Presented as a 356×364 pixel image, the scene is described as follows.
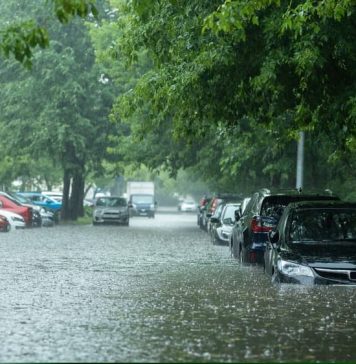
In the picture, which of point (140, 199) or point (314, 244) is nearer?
point (314, 244)

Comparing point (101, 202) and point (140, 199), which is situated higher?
point (140, 199)

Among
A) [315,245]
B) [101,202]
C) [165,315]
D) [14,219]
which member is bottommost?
[165,315]

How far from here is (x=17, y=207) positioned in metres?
46.9

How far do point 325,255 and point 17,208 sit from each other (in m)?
32.8

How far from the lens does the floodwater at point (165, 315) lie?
1006 cm

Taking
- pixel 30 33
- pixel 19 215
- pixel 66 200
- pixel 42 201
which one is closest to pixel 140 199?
pixel 42 201

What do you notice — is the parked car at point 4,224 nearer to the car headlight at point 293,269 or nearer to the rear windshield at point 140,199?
the car headlight at point 293,269

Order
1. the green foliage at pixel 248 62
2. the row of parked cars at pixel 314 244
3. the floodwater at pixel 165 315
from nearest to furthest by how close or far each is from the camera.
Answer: the floodwater at pixel 165 315 < the row of parked cars at pixel 314 244 < the green foliage at pixel 248 62

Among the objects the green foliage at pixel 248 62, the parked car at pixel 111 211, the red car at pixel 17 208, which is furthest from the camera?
the parked car at pixel 111 211

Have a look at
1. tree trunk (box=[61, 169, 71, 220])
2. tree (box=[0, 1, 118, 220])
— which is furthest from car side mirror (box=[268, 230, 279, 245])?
tree trunk (box=[61, 169, 71, 220])

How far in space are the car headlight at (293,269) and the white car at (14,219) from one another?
28.9 m

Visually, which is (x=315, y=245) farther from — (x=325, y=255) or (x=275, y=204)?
(x=275, y=204)

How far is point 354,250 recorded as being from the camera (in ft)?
50.5

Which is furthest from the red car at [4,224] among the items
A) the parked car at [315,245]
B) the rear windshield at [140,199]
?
the rear windshield at [140,199]
